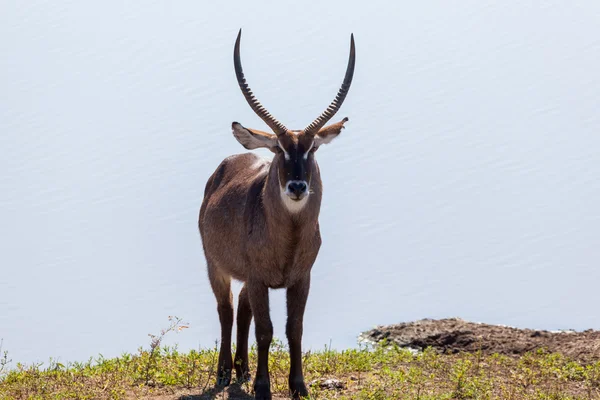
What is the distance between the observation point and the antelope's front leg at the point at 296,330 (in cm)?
780

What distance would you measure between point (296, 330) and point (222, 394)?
942mm

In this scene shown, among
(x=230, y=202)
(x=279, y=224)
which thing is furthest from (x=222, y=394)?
(x=230, y=202)

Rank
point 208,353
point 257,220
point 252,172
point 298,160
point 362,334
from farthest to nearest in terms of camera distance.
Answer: point 362,334 < point 208,353 < point 252,172 < point 257,220 < point 298,160

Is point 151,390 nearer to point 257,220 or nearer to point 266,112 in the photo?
point 257,220

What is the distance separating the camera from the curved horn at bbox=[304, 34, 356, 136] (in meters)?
7.75

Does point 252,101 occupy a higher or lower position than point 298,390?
higher

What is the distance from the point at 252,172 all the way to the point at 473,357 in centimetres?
326

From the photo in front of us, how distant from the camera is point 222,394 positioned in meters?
8.08

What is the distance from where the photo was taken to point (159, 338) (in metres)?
8.45

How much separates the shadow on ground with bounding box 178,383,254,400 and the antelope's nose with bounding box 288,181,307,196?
6.57 feet

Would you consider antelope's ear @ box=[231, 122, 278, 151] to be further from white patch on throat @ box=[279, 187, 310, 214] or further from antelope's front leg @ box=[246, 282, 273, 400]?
antelope's front leg @ box=[246, 282, 273, 400]

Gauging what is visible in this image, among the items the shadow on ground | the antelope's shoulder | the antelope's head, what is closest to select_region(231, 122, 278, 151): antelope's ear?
the antelope's head

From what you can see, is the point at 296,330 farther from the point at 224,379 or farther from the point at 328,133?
the point at 328,133

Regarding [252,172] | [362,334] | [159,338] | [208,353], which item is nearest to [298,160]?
[252,172]
